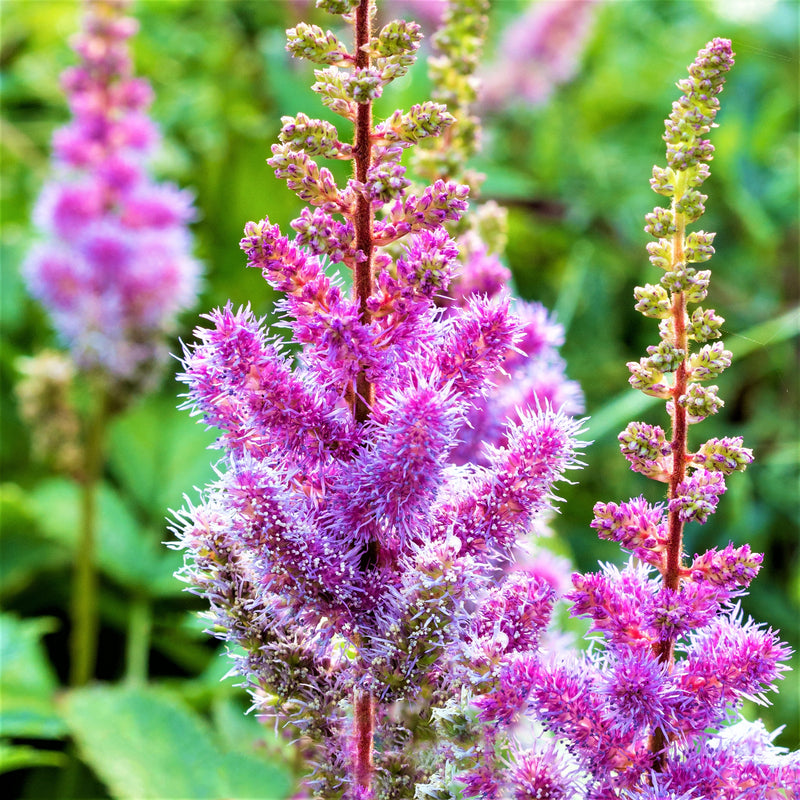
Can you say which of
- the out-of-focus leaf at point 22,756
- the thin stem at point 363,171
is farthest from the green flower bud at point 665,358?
A: the out-of-focus leaf at point 22,756

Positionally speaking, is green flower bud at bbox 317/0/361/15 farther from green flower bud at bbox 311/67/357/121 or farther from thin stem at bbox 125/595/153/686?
thin stem at bbox 125/595/153/686

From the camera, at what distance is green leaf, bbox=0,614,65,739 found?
1.20 m

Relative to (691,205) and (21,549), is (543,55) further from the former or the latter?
(691,205)

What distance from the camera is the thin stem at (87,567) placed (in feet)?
4.97

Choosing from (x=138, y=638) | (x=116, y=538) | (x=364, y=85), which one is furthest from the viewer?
(x=116, y=538)

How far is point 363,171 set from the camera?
23.3 inches

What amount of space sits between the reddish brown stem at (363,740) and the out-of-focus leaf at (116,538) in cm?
105

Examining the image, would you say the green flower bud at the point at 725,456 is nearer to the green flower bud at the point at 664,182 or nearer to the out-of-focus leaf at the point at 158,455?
the green flower bud at the point at 664,182

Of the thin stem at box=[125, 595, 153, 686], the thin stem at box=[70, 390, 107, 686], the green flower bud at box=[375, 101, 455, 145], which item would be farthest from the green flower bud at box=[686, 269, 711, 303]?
the thin stem at box=[70, 390, 107, 686]

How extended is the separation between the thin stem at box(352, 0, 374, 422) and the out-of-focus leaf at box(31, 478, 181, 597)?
114 centimetres

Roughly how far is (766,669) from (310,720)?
27 centimetres

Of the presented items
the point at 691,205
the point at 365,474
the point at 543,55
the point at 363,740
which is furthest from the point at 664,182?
the point at 543,55

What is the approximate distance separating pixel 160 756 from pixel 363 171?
757 millimetres

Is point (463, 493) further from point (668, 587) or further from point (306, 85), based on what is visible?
point (306, 85)
